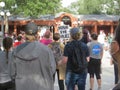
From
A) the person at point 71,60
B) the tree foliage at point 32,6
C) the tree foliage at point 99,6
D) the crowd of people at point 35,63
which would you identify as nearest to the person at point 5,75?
the crowd of people at point 35,63

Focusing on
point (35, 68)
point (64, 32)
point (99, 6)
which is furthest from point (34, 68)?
point (99, 6)

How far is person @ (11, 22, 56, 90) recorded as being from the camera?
18.1ft

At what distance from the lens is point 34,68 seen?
551 cm

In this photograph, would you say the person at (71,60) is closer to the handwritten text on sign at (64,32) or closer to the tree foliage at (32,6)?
the handwritten text on sign at (64,32)

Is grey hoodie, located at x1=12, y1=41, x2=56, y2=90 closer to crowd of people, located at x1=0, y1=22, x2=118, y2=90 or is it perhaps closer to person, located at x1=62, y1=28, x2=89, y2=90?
crowd of people, located at x1=0, y1=22, x2=118, y2=90

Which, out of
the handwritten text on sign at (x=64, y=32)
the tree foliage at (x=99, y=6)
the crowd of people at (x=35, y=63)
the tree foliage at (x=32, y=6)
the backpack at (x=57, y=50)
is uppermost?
the crowd of people at (x=35, y=63)

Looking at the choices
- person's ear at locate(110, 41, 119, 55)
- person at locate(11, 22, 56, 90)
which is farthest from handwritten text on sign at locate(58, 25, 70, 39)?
person's ear at locate(110, 41, 119, 55)

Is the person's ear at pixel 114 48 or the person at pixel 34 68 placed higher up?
the person's ear at pixel 114 48

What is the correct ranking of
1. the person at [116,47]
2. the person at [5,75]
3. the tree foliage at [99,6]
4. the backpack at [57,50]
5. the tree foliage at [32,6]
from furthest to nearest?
1. the tree foliage at [99,6]
2. the tree foliage at [32,6]
3. the backpack at [57,50]
4. the person at [5,75]
5. the person at [116,47]

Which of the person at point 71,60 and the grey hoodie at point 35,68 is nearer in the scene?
the grey hoodie at point 35,68

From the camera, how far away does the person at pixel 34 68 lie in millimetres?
5508

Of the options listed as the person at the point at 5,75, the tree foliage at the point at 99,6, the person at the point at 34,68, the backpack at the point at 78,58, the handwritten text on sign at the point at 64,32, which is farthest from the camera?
the tree foliage at the point at 99,6

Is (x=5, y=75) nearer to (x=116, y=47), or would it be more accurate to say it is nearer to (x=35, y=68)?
(x=35, y=68)

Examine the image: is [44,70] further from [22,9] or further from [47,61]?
[22,9]
